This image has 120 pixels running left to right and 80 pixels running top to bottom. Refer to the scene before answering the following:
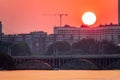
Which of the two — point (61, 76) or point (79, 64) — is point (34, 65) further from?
point (61, 76)

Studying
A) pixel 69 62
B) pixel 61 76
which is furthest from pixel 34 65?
pixel 61 76

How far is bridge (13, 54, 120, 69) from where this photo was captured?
113188 millimetres

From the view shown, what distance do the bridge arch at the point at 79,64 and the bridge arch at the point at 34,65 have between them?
11.5 ft

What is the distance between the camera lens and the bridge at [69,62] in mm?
113188

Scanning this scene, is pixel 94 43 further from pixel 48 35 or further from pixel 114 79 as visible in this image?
pixel 114 79

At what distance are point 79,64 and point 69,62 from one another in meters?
3.73

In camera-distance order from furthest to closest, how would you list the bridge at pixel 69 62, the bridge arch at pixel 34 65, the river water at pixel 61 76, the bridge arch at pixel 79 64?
the bridge arch at pixel 79 64 → the bridge at pixel 69 62 → the bridge arch at pixel 34 65 → the river water at pixel 61 76

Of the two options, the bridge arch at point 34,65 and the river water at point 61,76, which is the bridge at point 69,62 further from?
the river water at point 61,76

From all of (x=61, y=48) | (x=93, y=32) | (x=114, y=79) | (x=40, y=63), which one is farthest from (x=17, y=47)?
(x=114, y=79)

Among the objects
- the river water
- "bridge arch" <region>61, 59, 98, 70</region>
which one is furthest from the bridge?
the river water

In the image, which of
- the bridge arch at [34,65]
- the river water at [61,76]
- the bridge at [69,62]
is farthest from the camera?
the bridge at [69,62]

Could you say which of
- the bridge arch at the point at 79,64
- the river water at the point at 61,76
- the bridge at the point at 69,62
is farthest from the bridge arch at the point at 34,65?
the river water at the point at 61,76

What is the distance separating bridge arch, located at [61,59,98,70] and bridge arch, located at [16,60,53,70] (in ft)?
11.5

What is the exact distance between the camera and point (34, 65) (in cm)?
11494
